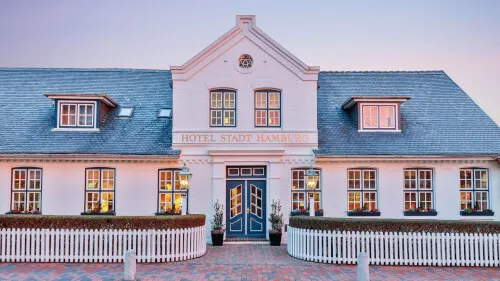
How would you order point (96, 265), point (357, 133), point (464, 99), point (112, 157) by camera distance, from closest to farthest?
point (96, 265) → point (112, 157) → point (357, 133) → point (464, 99)

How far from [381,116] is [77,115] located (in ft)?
40.5

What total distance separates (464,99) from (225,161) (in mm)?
11147

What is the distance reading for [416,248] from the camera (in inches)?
503

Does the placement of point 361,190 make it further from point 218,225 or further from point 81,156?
point 81,156

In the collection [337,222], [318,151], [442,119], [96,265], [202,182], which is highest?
[442,119]

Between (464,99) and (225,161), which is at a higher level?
(464,99)

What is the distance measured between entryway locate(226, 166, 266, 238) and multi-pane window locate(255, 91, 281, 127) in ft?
5.90

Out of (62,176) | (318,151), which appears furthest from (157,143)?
(318,151)

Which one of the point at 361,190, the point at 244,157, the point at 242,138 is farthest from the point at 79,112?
the point at 361,190

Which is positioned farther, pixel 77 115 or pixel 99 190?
pixel 77 115

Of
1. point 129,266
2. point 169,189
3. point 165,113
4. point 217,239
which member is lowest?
point 217,239

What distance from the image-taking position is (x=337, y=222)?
42.8 feet

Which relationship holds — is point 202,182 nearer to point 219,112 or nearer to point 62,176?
point 219,112

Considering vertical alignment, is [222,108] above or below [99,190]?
above
